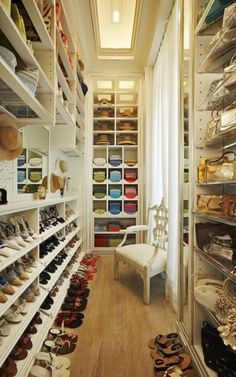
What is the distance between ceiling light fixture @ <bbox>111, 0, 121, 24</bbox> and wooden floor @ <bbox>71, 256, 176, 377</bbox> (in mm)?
2962

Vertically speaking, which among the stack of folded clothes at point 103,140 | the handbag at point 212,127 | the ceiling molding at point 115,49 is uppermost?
the ceiling molding at point 115,49

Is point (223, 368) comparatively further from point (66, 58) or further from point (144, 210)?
point (144, 210)

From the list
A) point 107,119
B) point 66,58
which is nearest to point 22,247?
point 66,58

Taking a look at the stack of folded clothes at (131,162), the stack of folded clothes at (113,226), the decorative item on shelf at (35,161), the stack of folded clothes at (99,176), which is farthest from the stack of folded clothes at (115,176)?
the decorative item on shelf at (35,161)

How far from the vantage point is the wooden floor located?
1419mm

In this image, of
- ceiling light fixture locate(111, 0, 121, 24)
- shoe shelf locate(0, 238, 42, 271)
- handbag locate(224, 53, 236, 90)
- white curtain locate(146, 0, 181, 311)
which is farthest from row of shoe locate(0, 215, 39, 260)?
ceiling light fixture locate(111, 0, 121, 24)

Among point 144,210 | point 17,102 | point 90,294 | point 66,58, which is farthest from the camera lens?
point 144,210

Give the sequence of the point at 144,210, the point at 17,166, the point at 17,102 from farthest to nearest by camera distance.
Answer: the point at 144,210 < the point at 17,166 < the point at 17,102

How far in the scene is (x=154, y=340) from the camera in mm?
1645

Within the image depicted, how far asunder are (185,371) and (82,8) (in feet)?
10.5

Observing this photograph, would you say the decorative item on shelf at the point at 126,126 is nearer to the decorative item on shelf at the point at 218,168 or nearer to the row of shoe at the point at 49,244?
the row of shoe at the point at 49,244

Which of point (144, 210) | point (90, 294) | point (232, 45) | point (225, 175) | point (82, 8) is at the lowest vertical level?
point (90, 294)

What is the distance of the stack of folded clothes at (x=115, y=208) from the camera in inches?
152

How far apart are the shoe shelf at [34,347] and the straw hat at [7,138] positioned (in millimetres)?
1044
